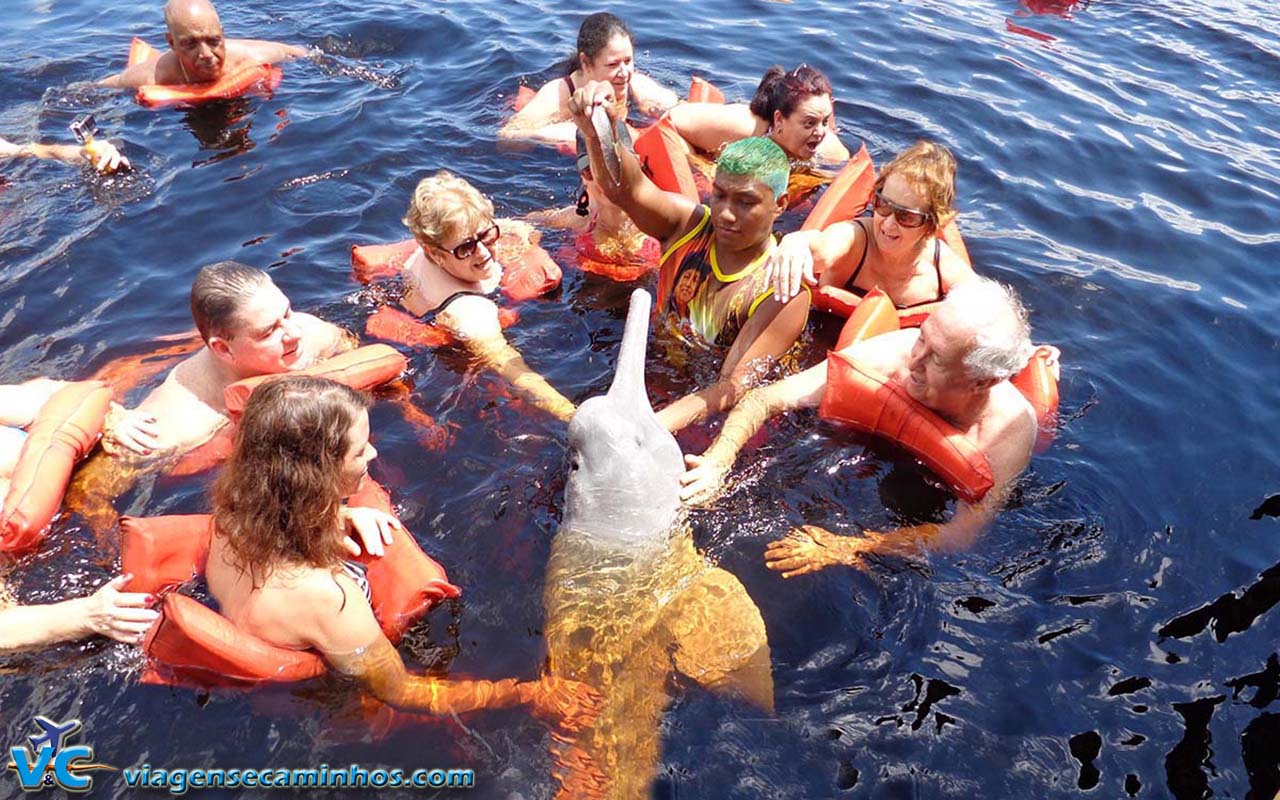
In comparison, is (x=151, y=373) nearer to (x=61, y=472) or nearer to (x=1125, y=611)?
(x=61, y=472)

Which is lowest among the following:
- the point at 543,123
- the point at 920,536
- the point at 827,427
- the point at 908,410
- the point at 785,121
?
the point at 920,536

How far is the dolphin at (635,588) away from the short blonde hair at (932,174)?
2.44 metres

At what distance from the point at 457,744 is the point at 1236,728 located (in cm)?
374

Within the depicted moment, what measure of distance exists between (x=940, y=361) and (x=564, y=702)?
294cm

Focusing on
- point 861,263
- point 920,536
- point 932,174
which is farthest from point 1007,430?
point 861,263

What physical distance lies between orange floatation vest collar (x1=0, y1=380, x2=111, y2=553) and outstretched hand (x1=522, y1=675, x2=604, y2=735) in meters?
2.86

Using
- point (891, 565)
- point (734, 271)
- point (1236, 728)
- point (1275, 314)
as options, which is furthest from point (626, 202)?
point (1275, 314)

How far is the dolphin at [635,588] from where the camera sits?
4.54m

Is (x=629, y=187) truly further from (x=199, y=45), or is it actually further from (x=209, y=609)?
Answer: (x=199, y=45)

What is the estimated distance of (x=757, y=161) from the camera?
562 cm

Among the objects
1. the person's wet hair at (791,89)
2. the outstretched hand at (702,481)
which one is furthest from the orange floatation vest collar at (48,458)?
the person's wet hair at (791,89)

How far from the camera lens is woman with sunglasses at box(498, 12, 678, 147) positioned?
350 inches

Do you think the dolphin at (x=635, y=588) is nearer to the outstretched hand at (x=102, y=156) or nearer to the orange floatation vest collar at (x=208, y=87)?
the outstretched hand at (x=102, y=156)

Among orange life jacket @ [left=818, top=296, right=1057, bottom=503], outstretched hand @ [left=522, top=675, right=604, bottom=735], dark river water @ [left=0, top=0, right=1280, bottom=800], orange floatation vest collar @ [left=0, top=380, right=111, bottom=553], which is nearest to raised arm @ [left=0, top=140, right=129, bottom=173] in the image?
dark river water @ [left=0, top=0, right=1280, bottom=800]
